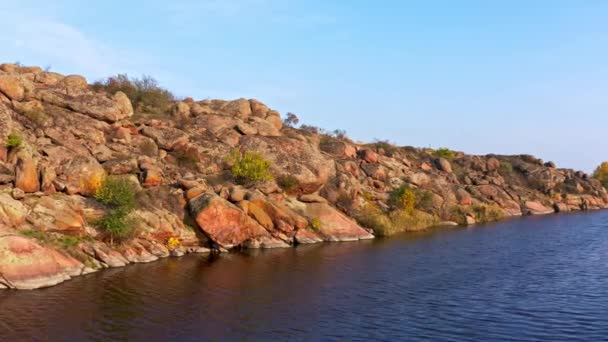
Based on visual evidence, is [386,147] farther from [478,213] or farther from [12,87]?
[12,87]

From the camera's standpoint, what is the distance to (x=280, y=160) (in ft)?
236

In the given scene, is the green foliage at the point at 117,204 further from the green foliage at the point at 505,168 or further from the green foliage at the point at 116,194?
the green foliage at the point at 505,168

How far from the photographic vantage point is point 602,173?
A: 534 feet

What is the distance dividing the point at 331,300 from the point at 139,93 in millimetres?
55832

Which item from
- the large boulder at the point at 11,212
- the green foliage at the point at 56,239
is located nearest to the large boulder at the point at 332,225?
the green foliage at the point at 56,239

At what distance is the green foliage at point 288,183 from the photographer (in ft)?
220

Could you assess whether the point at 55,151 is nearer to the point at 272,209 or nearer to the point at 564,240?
the point at 272,209

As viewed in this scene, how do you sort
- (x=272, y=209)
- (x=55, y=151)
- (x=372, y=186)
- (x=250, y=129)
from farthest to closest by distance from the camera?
(x=372, y=186) → (x=250, y=129) → (x=272, y=209) → (x=55, y=151)

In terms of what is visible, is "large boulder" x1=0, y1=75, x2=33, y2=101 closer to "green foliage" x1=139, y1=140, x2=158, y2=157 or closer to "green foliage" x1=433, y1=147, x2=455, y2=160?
"green foliage" x1=139, y1=140, x2=158, y2=157

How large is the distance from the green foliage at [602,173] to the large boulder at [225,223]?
138412 millimetres

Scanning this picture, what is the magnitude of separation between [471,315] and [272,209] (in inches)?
1262

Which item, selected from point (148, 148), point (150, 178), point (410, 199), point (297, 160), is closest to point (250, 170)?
point (297, 160)

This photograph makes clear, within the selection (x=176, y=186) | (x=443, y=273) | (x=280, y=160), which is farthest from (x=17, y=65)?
(x=443, y=273)

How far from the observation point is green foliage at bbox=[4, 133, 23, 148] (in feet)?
151
